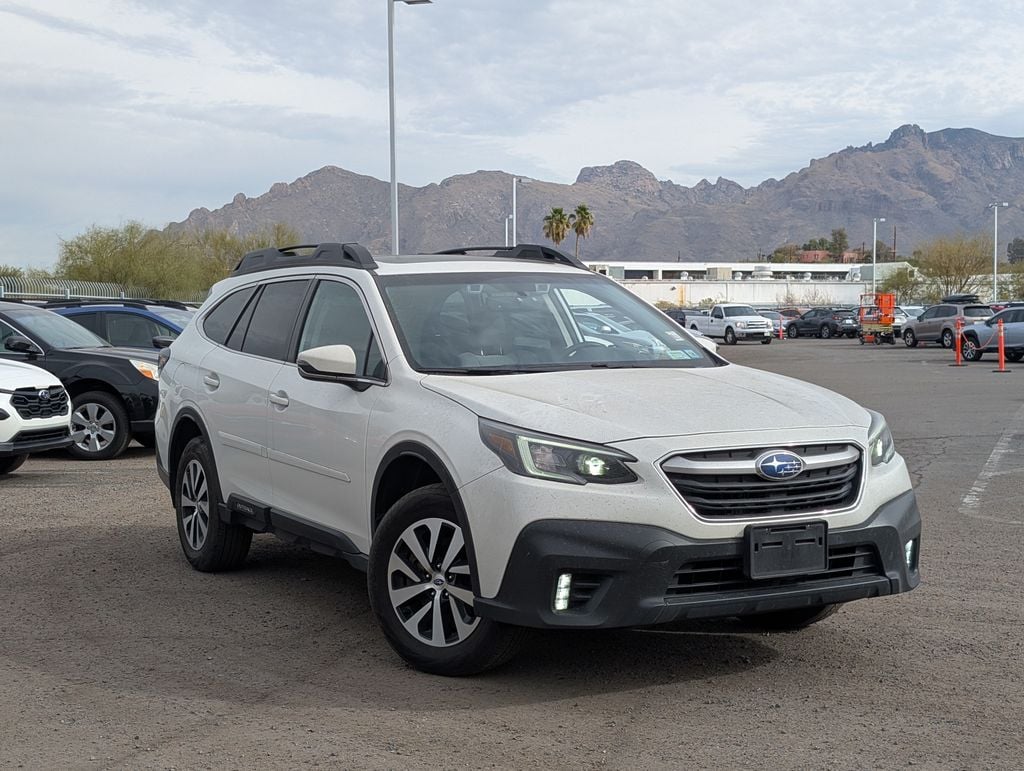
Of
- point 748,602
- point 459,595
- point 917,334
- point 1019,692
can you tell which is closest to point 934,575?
point 1019,692

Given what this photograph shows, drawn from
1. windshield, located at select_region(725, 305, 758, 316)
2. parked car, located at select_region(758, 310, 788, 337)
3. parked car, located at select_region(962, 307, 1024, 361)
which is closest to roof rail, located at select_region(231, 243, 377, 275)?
parked car, located at select_region(962, 307, 1024, 361)

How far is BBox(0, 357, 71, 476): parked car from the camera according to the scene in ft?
38.7

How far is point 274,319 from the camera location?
280 inches

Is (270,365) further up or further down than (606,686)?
further up

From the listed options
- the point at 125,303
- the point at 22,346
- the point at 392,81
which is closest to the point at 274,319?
the point at 22,346

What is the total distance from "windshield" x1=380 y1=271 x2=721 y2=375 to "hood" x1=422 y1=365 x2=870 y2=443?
0.24 metres

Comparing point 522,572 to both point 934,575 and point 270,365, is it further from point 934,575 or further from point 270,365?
point 934,575

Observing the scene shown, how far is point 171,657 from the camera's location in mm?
5781

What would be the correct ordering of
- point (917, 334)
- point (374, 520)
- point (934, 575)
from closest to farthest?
point (374, 520), point (934, 575), point (917, 334)

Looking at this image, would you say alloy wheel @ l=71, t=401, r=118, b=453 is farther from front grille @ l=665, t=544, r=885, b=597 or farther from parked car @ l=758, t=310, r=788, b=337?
parked car @ l=758, t=310, r=788, b=337

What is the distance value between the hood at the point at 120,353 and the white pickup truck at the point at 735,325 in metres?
43.7

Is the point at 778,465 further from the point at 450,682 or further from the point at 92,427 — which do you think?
the point at 92,427

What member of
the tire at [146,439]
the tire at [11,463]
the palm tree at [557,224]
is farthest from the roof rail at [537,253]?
the palm tree at [557,224]

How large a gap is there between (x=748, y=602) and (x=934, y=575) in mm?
2957
